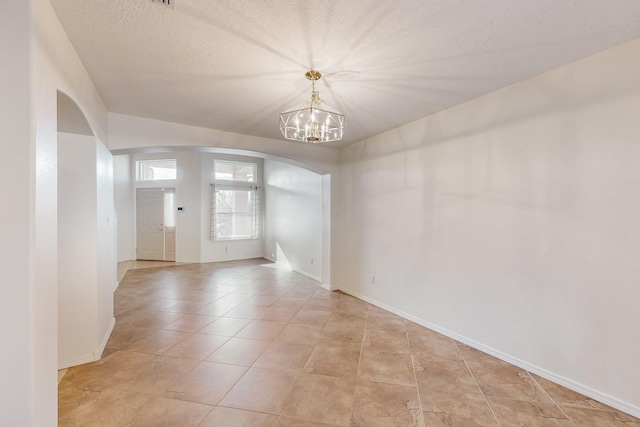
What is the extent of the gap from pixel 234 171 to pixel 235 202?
876 millimetres

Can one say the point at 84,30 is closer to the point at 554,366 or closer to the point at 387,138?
the point at 387,138

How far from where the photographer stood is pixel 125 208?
719cm

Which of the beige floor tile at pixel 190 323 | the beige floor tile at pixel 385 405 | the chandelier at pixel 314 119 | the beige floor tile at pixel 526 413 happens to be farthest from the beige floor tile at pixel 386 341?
the chandelier at pixel 314 119

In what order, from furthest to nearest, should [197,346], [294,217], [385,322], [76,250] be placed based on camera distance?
[294,217] < [385,322] < [197,346] < [76,250]

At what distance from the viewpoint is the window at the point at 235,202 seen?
7319 millimetres

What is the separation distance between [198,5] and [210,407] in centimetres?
253

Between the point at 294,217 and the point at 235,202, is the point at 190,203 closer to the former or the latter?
the point at 235,202

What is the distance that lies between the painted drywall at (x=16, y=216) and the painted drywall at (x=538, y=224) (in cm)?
323

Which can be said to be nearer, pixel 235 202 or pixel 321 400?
pixel 321 400

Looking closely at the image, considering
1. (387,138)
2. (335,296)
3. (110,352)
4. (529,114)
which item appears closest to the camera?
(529,114)

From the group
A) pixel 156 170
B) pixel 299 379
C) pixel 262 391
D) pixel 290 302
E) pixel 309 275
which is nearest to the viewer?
pixel 262 391

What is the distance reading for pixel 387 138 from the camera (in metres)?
3.78

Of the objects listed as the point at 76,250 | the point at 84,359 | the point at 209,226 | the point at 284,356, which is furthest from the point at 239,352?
the point at 209,226

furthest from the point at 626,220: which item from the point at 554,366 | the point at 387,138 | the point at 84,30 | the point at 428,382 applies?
the point at 84,30
